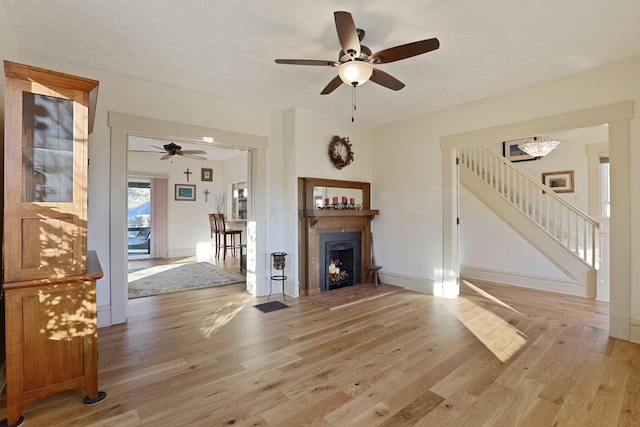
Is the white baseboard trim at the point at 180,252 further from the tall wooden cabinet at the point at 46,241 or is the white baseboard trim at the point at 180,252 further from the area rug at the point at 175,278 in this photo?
the tall wooden cabinet at the point at 46,241

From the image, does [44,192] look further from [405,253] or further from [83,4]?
[405,253]

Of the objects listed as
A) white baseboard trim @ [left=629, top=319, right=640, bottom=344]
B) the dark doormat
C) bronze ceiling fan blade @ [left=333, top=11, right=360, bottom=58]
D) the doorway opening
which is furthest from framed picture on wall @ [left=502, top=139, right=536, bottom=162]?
the doorway opening

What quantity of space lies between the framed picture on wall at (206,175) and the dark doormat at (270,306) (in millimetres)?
5605

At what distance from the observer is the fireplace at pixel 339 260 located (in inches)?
179

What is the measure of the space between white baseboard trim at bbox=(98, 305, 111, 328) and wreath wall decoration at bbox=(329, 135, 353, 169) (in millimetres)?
3306

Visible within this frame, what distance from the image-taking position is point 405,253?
15.7 ft

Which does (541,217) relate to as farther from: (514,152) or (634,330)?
(634,330)

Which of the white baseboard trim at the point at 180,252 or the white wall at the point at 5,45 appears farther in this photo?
the white baseboard trim at the point at 180,252

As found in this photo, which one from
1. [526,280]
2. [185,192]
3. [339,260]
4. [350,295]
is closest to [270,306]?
[350,295]

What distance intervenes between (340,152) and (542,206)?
3.62m

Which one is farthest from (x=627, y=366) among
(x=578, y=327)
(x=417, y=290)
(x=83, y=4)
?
(x=83, y=4)

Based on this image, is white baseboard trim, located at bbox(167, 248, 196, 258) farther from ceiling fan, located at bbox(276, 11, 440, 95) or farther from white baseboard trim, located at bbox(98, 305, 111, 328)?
ceiling fan, located at bbox(276, 11, 440, 95)

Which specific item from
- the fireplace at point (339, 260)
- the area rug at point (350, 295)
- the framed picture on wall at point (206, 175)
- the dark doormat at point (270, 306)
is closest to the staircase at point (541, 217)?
the fireplace at point (339, 260)

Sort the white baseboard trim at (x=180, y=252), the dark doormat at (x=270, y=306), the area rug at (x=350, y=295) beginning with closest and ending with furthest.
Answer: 1. the dark doormat at (x=270, y=306)
2. the area rug at (x=350, y=295)
3. the white baseboard trim at (x=180, y=252)
